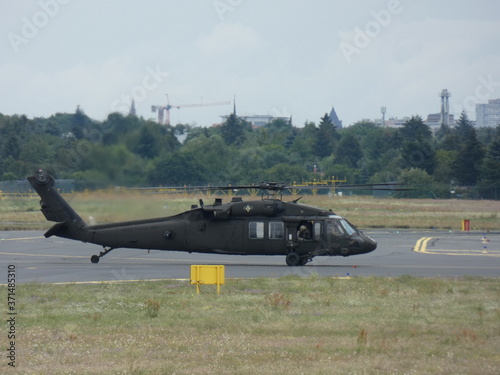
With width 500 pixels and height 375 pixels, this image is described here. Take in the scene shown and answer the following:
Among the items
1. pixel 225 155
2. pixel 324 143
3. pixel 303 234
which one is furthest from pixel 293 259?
pixel 324 143

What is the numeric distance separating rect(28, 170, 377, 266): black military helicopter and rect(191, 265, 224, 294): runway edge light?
21.8ft

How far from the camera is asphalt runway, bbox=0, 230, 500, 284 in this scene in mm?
28344

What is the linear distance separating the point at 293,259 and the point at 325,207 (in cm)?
3496

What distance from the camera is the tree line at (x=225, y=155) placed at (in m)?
35.2

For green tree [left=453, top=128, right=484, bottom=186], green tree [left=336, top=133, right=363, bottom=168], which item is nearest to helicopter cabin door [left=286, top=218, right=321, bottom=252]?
green tree [left=453, top=128, right=484, bottom=186]

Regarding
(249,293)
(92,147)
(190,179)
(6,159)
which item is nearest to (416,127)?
(6,159)

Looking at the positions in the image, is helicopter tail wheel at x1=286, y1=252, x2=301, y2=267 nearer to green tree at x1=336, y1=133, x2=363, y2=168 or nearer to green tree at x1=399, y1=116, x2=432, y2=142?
green tree at x1=336, y1=133, x2=363, y2=168

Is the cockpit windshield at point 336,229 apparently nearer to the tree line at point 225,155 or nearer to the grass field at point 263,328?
the grass field at point 263,328

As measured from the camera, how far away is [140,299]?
21797mm

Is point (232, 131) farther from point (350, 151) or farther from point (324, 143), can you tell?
point (350, 151)

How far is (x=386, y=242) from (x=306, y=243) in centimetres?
1350

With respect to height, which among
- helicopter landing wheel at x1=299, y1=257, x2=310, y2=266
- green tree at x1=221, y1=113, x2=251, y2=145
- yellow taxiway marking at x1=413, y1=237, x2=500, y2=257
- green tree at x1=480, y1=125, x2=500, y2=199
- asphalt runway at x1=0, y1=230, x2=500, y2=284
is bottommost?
yellow taxiway marking at x1=413, y1=237, x2=500, y2=257

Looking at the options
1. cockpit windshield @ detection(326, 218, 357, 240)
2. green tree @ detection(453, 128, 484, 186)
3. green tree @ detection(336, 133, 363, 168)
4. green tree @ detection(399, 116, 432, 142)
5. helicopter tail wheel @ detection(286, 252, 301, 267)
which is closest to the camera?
cockpit windshield @ detection(326, 218, 357, 240)

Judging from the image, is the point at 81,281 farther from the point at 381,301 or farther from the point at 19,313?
the point at 381,301
